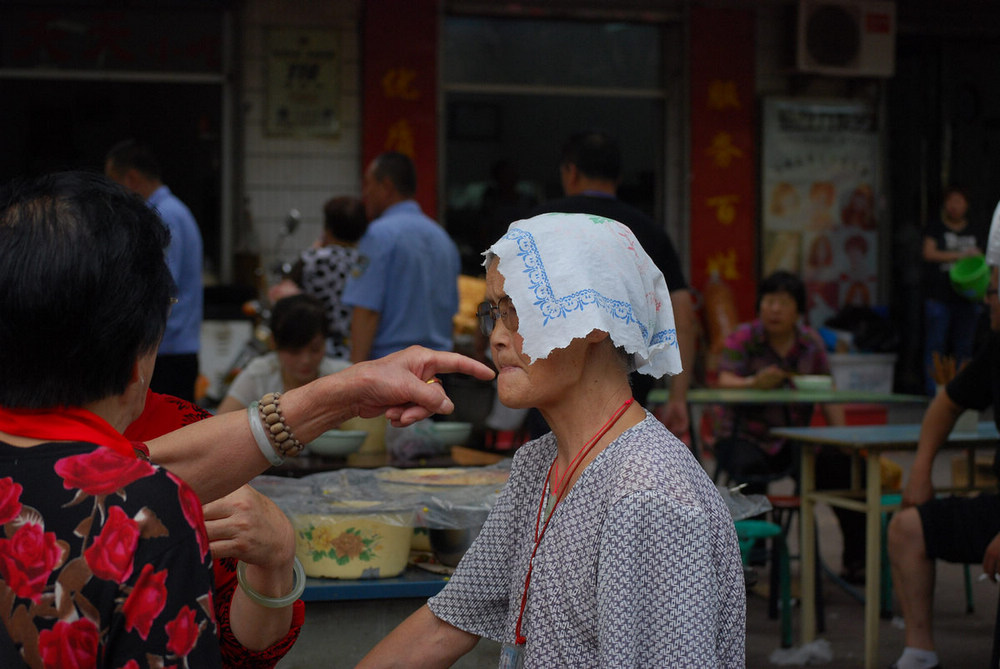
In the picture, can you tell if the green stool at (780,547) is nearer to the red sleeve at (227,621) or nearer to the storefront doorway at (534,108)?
the red sleeve at (227,621)

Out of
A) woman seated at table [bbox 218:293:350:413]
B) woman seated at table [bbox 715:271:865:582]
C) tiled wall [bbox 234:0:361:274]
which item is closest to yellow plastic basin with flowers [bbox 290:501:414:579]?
woman seated at table [bbox 218:293:350:413]

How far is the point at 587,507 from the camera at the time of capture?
5.87ft

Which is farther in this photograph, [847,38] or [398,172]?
[847,38]

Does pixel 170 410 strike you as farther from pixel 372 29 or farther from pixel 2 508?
pixel 372 29

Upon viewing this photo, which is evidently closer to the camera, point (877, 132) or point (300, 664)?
point (300, 664)

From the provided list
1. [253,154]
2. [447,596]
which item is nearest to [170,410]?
[447,596]

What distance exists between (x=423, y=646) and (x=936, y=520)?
2.72 metres

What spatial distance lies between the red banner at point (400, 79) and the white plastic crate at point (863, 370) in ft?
12.2

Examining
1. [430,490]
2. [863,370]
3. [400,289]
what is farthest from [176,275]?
[863,370]

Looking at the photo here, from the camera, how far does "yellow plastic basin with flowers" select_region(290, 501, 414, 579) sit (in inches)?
101

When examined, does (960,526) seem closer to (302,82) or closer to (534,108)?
(534,108)

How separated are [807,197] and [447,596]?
796cm

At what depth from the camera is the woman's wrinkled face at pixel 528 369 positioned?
1.90 meters

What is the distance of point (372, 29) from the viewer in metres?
8.41
